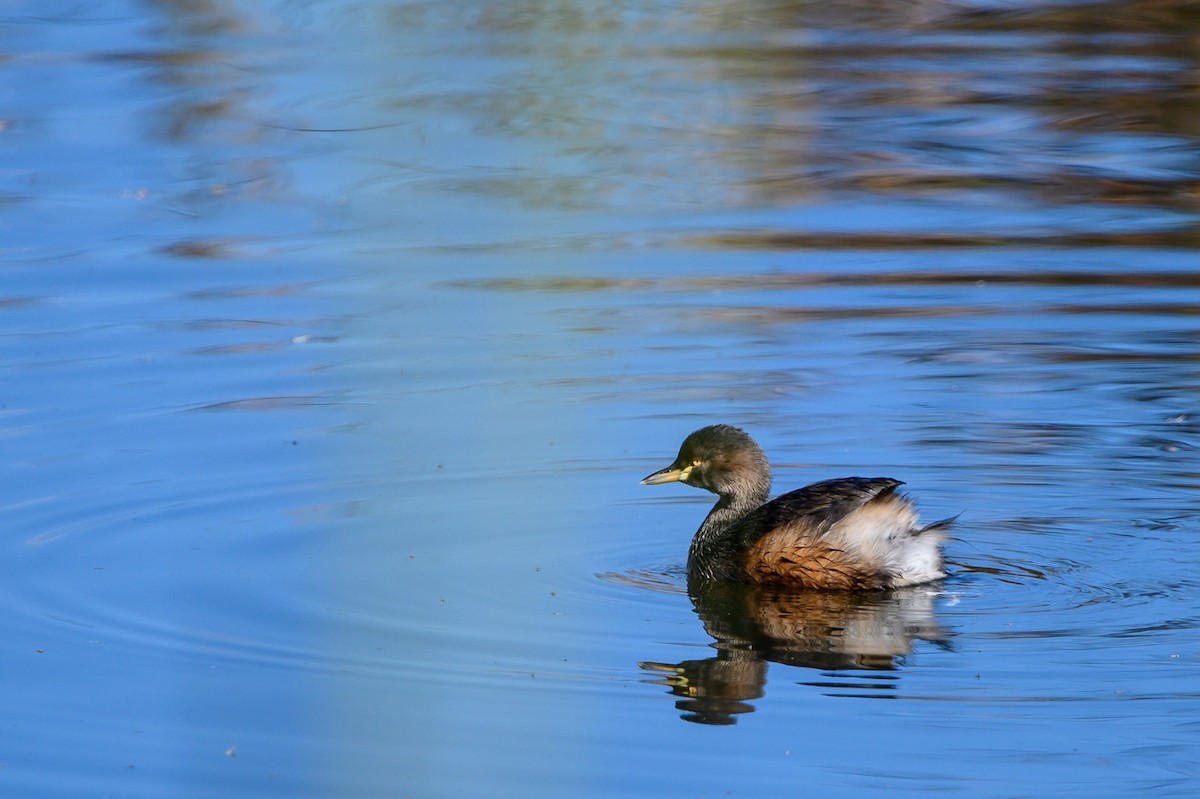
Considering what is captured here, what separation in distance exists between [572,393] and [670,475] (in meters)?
1.45

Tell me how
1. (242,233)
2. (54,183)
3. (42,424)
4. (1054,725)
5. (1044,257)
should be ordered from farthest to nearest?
(54,183) → (242,233) → (1044,257) → (42,424) → (1054,725)

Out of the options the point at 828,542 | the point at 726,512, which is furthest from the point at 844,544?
the point at 726,512

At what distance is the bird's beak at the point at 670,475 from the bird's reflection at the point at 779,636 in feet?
2.06

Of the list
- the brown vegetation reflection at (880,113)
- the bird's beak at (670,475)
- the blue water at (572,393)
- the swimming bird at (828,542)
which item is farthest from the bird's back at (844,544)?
the brown vegetation reflection at (880,113)

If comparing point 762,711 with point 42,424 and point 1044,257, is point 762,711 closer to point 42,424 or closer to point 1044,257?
Result: point 42,424

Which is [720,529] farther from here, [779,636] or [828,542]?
[779,636]

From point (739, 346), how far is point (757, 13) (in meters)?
8.01

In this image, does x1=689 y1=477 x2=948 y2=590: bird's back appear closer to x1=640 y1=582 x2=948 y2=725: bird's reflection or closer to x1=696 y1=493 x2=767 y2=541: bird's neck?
x1=640 y1=582 x2=948 y2=725: bird's reflection

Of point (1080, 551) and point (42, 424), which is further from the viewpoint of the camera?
point (42, 424)

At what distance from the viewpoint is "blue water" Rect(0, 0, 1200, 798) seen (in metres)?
5.06

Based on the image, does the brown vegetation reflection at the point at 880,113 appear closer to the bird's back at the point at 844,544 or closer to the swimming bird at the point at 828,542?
the swimming bird at the point at 828,542

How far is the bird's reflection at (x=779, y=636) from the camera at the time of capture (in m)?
5.56

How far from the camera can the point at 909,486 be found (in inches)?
294

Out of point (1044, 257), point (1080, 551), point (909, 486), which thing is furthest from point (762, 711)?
point (1044, 257)
